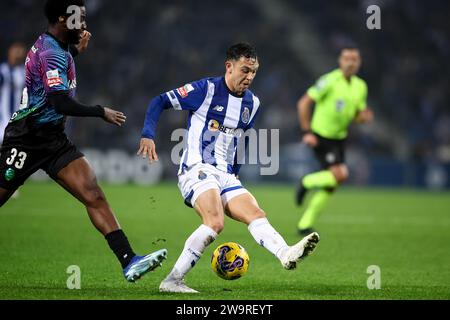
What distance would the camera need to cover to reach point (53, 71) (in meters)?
6.23

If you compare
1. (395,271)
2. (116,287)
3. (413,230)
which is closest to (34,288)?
(116,287)

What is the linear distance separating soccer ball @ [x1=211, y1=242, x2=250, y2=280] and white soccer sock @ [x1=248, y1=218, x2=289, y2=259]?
0.21 m

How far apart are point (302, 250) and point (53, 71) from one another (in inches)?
90.0

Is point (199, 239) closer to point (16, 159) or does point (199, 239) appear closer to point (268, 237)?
point (268, 237)

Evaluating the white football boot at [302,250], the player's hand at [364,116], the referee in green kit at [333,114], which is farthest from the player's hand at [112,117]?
the player's hand at [364,116]

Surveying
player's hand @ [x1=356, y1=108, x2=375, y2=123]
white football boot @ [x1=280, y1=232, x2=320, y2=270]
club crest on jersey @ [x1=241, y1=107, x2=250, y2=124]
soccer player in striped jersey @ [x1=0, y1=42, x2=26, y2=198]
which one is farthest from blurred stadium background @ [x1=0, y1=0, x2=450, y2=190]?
white football boot @ [x1=280, y1=232, x2=320, y2=270]

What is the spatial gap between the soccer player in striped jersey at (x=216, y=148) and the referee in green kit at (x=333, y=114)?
458 cm

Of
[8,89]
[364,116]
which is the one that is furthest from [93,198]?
[8,89]

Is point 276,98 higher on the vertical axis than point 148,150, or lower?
higher

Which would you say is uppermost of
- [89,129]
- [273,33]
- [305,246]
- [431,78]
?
[273,33]

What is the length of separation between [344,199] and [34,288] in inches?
498
